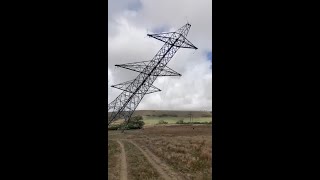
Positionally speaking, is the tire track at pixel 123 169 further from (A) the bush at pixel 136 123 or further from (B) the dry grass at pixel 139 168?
(A) the bush at pixel 136 123

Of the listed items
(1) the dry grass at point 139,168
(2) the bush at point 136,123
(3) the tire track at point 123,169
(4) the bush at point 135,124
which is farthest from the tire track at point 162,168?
(2) the bush at point 136,123

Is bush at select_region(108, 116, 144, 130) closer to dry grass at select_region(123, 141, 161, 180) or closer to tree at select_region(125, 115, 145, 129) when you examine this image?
tree at select_region(125, 115, 145, 129)

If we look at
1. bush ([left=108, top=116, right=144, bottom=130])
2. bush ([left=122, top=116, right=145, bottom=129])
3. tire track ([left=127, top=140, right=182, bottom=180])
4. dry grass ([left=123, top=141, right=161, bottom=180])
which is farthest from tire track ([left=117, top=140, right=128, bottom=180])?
bush ([left=122, top=116, right=145, bottom=129])

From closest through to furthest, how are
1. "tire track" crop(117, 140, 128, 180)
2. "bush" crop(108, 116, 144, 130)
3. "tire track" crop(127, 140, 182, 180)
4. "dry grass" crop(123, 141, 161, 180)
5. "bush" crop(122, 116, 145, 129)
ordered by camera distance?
"tire track" crop(117, 140, 128, 180)
"dry grass" crop(123, 141, 161, 180)
"tire track" crop(127, 140, 182, 180)
"bush" crop(108, 116, 144, 130)
"bush" crop(122, 116, 145, 129)

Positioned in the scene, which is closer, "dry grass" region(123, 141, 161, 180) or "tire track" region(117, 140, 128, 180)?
"tire track" region(117, 140, 128, 180)

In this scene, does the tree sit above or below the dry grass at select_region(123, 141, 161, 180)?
above
